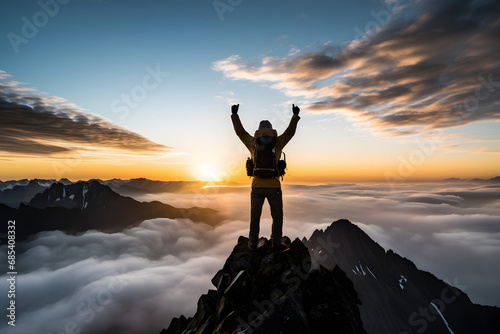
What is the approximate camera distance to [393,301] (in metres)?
140

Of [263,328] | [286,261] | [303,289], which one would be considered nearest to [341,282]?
[303,289]

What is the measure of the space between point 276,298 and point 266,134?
732 cm

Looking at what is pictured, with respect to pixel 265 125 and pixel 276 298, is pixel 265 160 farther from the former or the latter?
pixel 276 298

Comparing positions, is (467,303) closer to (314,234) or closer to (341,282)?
(314,234)

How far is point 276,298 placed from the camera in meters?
9.40

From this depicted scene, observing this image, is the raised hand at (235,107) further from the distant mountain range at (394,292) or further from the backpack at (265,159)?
the distant mountain range at (394,292)

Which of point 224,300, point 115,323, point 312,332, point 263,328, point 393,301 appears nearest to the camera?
point 263,328

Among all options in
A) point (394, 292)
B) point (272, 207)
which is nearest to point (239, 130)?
point (272, 207)

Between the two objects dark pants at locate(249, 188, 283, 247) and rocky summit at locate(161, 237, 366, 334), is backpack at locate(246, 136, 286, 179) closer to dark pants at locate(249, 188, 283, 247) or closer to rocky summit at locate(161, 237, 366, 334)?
dark pants at locate(249, 188, 283, 247)

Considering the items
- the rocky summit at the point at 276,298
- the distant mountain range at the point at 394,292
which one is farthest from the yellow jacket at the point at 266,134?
the distant mountain range at the point at 394,292

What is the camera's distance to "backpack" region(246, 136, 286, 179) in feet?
31.7

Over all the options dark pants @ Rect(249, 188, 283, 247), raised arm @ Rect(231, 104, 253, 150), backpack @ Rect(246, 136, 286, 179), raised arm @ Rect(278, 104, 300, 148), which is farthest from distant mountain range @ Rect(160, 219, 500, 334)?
raised arm @ Rect(231, 104, 253, 150)

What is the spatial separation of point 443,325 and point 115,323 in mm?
220413

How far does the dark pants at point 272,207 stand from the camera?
10.1 m
